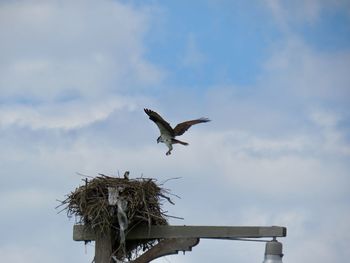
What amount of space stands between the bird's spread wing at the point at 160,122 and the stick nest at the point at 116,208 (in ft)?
1.92

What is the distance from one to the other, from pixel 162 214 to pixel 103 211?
64 cm

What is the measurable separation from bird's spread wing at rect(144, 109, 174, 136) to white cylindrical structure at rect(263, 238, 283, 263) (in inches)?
106

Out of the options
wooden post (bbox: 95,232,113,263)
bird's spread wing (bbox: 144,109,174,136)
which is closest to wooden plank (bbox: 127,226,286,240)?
wooden post (bbox: 95,232,113,263)

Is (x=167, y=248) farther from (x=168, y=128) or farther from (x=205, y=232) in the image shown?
(x=168, y=128)

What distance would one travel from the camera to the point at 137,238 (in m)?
8.09

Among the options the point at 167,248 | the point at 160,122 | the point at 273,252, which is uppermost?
the point at 160,122

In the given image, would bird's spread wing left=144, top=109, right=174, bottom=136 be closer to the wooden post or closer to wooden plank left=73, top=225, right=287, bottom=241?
wooden plank left=73, top=225, right=287, bottom=241

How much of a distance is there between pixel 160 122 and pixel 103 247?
162cm

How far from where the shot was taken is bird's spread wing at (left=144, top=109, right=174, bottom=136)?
8.95 meters

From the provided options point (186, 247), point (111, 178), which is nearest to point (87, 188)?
point (111, 178)

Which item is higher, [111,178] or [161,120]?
[161,120]

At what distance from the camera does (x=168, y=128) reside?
30.4 feet

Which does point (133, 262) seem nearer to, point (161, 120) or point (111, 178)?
point (111, 178)

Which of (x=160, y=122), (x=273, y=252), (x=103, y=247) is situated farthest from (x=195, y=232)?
(x=160, y=122)
